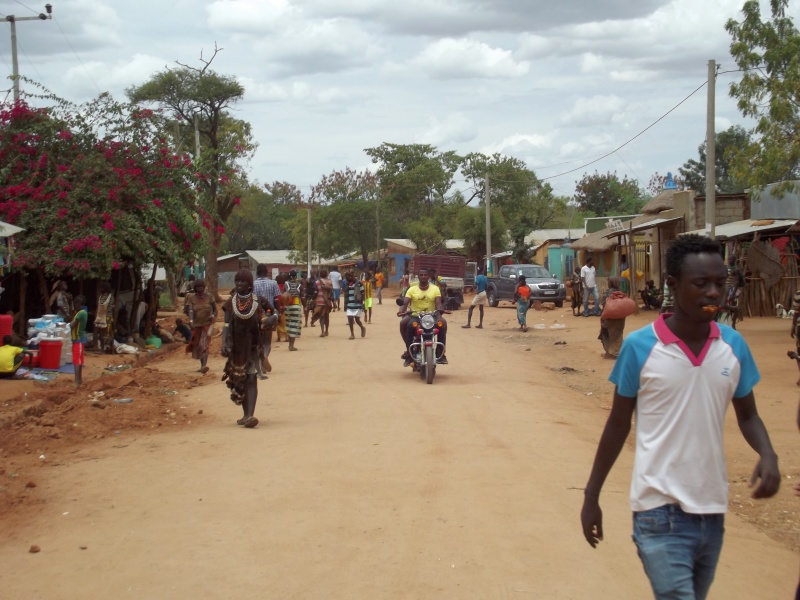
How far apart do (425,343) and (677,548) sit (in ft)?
36.1

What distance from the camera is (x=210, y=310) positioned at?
15.7m

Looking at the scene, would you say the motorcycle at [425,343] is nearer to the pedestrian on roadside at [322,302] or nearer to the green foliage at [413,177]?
the pedestrian on roadside at [322,302]

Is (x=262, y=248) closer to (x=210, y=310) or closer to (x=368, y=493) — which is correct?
(x=210, y=310)

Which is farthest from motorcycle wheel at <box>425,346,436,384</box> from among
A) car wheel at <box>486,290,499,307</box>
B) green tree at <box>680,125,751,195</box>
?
green tree at <box>680,125,751,195</box>

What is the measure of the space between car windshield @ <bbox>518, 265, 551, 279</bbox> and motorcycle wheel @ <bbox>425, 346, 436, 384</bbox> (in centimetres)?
2449

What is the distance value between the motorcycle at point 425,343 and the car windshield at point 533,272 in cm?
2408

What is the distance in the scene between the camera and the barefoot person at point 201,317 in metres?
15.6

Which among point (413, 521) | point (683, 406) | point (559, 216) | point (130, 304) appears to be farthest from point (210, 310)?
point (559, 216)

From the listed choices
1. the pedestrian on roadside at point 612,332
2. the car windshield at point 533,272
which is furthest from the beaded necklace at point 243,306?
the car windshield at point 533,272

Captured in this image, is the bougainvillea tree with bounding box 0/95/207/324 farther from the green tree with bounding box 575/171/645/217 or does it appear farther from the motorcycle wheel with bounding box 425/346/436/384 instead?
the green tree with bounding box 575/171/645/217

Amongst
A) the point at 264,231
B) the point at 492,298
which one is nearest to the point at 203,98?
the point at 492,298

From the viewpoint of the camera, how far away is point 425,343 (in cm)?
1430

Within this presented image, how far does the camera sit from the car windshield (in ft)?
126

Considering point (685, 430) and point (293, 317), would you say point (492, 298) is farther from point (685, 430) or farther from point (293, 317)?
point (685, 430)
